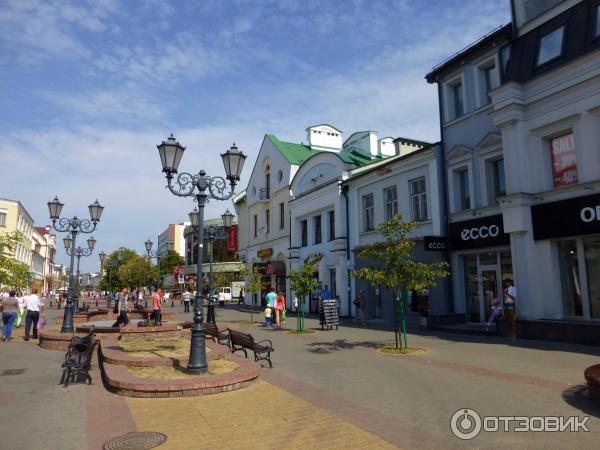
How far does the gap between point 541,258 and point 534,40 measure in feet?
24.6

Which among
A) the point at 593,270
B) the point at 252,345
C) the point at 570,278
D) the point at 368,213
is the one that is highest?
the point at 368,213

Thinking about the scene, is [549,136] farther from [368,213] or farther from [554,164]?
[368,213]

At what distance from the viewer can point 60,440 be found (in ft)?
18.3

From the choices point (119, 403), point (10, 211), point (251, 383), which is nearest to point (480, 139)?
point (251, 383)

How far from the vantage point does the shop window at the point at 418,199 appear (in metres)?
20.8

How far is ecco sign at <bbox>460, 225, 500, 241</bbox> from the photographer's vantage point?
55.6 ft

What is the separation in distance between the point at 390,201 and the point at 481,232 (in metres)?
6.10

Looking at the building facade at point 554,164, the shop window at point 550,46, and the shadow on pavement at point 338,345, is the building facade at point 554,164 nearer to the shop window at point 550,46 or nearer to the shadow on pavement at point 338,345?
the shop window at point 550,46

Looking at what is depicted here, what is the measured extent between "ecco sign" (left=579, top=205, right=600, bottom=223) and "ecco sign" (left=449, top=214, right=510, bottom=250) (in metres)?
2.96

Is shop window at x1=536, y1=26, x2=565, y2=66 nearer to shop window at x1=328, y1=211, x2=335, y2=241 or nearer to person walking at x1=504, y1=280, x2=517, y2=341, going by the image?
person walking at x1=504, y1=280, x2=517, y2=341

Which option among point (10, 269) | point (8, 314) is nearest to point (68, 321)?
point (8, 314)

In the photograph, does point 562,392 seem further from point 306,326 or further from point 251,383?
point 306,326

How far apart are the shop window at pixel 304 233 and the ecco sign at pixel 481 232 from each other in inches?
542

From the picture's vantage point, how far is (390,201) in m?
23.0
